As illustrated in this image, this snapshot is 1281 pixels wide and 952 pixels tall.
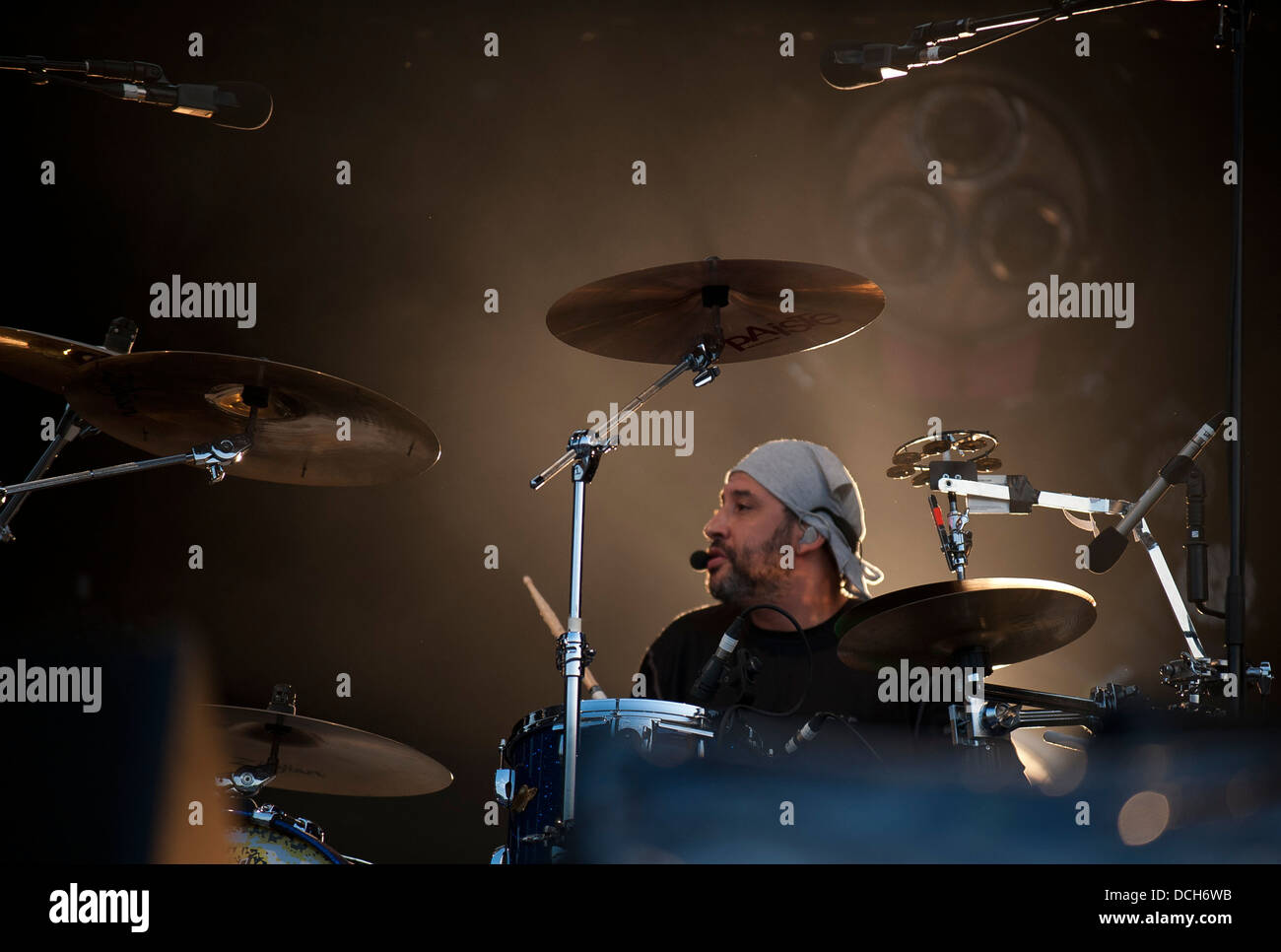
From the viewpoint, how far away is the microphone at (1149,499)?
2.99m

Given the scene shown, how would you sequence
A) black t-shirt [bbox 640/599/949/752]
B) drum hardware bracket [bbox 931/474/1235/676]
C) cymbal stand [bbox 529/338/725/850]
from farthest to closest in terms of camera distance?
black t-shirt [bbox 640/599/949/752] → drum hardware bracket [bbox 931/474/1235/676] → cymbal stand [bbox 529/338/725/850]

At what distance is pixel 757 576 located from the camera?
3.60 metres

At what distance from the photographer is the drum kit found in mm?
2426

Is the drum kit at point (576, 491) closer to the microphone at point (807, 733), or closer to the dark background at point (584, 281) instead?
the microphone at point (807, 733)

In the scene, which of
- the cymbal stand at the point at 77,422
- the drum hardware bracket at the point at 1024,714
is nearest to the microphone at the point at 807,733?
the drum hardware bracket at the point at 1024,714

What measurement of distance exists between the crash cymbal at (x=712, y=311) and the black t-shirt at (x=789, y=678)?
681 mm

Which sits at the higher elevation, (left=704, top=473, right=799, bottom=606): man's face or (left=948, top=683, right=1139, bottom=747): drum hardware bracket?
(left=704, top=473, right=799, bottom=606): man's face

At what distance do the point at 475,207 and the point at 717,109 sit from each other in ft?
2.71

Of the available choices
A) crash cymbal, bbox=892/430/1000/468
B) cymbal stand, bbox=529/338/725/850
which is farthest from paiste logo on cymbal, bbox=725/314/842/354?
crash cymbal, bbox=892/430/1000/468

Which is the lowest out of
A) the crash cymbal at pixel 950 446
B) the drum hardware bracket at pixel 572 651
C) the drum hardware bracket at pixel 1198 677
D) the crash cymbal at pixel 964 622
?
the drum hardware bracket at pixel 1198 677

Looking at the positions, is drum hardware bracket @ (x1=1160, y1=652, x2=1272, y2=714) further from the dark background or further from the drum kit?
the dark background

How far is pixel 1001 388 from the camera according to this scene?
407 centimetres

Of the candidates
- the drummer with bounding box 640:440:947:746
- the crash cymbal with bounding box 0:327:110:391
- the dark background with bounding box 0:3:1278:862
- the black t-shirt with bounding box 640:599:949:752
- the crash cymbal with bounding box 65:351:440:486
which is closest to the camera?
the crash cymbal with bounding box 65:351:440:486
